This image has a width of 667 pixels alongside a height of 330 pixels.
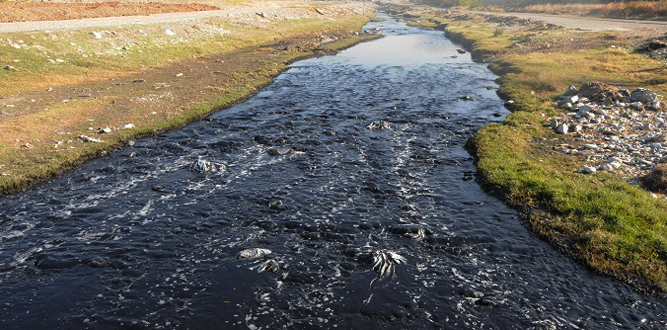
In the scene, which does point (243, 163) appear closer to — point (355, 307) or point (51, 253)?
point (51, 253)

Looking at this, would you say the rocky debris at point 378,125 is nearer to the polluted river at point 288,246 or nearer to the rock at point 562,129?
the polluted river at point 288,246

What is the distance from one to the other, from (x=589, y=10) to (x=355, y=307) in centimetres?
11906

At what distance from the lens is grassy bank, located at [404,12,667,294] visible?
14883 millimetres

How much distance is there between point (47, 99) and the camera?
3148 cm

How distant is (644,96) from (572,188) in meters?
17.1

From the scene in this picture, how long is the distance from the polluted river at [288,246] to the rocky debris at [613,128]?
694 centimetres

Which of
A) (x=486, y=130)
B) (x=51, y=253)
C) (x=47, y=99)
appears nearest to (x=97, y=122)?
(x=47, y=99)

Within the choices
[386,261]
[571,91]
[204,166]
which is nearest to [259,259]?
[386,261]

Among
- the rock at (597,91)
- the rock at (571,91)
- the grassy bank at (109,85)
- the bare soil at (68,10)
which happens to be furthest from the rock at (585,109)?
the bare soil at (68,10)

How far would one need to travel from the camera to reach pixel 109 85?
37.0 meters

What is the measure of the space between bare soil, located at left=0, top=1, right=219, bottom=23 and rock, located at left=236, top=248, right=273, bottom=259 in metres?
59.7

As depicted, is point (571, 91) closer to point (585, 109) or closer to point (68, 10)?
point (585, 109)

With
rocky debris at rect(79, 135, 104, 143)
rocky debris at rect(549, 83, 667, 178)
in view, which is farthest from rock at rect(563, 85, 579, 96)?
rocky debris at rect(79, 135, 104, 143)

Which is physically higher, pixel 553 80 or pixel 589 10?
pixel 589 10
